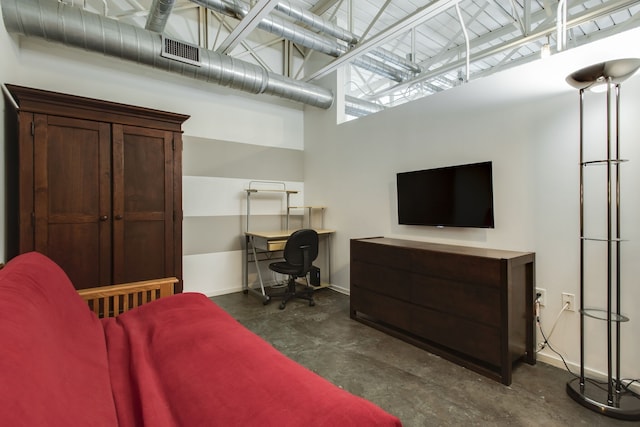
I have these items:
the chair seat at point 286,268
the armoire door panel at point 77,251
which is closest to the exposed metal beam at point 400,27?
the chair seat at point 286,268

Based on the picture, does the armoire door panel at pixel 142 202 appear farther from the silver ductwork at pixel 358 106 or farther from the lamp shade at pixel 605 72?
the lamp shade at pixel 605 72

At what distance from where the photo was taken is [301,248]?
3.65 m

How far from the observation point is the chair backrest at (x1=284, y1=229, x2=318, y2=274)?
3.57 metres

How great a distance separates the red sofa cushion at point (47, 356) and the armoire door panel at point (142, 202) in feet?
4.64

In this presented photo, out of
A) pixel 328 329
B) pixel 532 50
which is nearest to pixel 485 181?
pixel 328 329

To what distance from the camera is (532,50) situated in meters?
4.53

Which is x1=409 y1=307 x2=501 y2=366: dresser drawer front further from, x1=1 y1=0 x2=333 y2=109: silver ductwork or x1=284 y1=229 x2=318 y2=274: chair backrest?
x1=1 y1=0 x2=333 y2=109: silver ductwork

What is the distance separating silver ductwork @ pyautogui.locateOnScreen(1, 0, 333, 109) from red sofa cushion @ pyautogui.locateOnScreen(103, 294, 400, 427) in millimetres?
2622

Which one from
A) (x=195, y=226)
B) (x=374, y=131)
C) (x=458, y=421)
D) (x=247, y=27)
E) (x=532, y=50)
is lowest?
(x=458, y=421)

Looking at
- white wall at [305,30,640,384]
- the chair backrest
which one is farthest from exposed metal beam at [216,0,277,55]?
the chair backrest

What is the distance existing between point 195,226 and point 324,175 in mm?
1991

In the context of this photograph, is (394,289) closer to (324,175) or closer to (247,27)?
(324,175)

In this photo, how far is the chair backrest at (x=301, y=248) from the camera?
3570 millimetres

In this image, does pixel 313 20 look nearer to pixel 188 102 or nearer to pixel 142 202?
pixel 188 102
